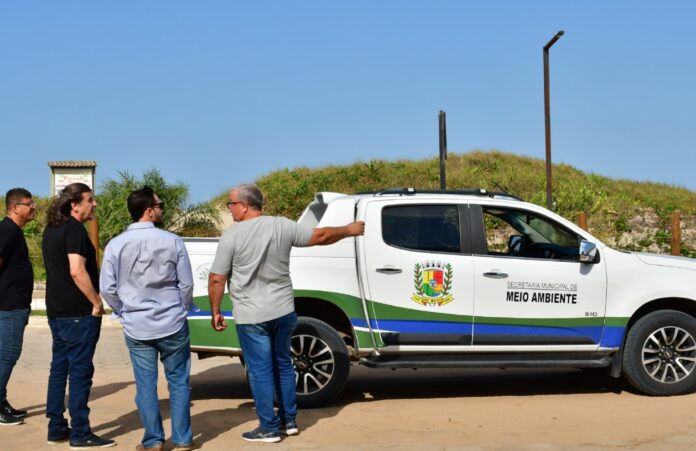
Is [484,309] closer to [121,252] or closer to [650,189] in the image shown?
[121,252]

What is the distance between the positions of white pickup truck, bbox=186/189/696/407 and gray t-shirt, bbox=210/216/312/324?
162 centimetres

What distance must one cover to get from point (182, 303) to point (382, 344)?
267 centimetres

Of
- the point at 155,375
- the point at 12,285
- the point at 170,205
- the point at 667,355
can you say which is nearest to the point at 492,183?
the point at 170,205

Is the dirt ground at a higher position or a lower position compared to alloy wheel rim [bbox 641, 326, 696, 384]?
lower

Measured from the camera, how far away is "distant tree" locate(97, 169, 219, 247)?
2595 cm

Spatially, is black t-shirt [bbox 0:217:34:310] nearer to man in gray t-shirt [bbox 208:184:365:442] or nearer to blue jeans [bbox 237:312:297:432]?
man in gray t-shirt [bbox 208:184:365:442]

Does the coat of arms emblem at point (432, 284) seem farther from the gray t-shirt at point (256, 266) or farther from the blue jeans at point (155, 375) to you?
the blue jeans at point (155, 375)

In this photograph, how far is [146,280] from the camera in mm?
6996

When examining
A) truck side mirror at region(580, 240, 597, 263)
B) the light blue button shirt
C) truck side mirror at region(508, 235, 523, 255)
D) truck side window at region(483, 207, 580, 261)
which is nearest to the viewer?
the light blue button shirt

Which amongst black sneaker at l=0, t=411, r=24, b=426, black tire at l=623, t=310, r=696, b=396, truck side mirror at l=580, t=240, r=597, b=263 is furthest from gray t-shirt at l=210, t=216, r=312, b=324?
black tire at l=623, t=310, r=696, b=396

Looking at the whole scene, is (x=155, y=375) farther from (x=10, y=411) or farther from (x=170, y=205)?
(x=170, y=205)

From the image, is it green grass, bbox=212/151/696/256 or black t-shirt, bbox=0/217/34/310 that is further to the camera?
green grass, bbox=212/151/696/256

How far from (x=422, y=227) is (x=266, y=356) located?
256 cm

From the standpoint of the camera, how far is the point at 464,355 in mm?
9422
